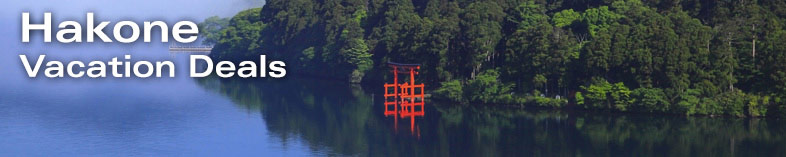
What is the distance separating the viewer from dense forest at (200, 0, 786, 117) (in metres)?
49.3

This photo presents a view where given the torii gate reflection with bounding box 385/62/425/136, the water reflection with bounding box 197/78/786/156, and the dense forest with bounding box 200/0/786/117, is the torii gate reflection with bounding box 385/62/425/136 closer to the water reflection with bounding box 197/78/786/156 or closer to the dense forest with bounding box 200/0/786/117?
the water reflection with bounding box 197/78/786/156

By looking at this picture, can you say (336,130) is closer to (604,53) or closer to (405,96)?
(405,96)

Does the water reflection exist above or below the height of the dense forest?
below

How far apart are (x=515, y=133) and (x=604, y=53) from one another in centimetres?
774

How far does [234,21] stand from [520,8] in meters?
48.1

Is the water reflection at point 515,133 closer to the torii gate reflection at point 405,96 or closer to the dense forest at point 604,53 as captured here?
the torii gate reflection at point 405,96

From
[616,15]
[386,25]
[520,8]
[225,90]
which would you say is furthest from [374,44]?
[616,15]

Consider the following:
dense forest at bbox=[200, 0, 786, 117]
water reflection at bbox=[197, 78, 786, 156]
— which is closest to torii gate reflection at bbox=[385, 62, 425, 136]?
water reflection at bbox=[197, 78, 786, 156]

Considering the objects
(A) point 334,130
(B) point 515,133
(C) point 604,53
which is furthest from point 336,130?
(C) point 604,53

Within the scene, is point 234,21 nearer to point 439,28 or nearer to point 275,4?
point 275,4

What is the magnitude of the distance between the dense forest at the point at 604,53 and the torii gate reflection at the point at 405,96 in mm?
1147

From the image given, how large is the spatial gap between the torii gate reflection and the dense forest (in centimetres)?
115

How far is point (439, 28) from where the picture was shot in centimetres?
5978

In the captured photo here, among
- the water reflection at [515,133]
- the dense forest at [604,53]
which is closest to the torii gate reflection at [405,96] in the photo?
the water reflection at [515,133]
